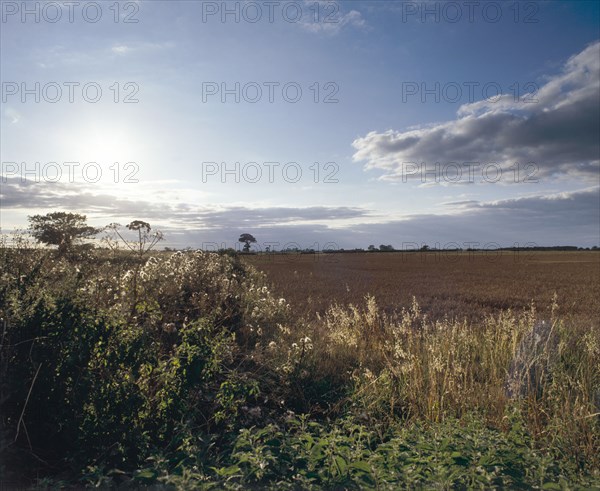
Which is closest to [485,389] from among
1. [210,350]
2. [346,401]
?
[346,401]

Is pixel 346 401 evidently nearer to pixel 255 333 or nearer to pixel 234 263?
pixel 255 333

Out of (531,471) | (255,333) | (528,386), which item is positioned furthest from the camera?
(255,333)

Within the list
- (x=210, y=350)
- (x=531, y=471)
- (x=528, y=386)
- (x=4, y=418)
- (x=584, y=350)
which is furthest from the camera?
(x=584, y=350)

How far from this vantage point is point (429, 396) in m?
5.45

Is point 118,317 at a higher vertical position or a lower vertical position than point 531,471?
higher

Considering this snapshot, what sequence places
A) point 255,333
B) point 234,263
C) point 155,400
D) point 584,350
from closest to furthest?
point 155,400, point 584,350, point 255,333, point 234,263

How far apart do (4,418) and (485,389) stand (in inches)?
195

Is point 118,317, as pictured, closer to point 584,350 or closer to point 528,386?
point 528,386

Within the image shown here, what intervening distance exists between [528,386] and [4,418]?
5.24 meters

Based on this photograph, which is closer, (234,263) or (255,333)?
(255,333)

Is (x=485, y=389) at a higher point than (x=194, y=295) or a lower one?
lower

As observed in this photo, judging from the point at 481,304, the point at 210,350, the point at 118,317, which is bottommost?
the point at 481,304

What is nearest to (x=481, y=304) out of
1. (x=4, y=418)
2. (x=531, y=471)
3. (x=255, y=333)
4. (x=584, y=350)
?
(x=584, y=350)

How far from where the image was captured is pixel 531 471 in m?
3.37
